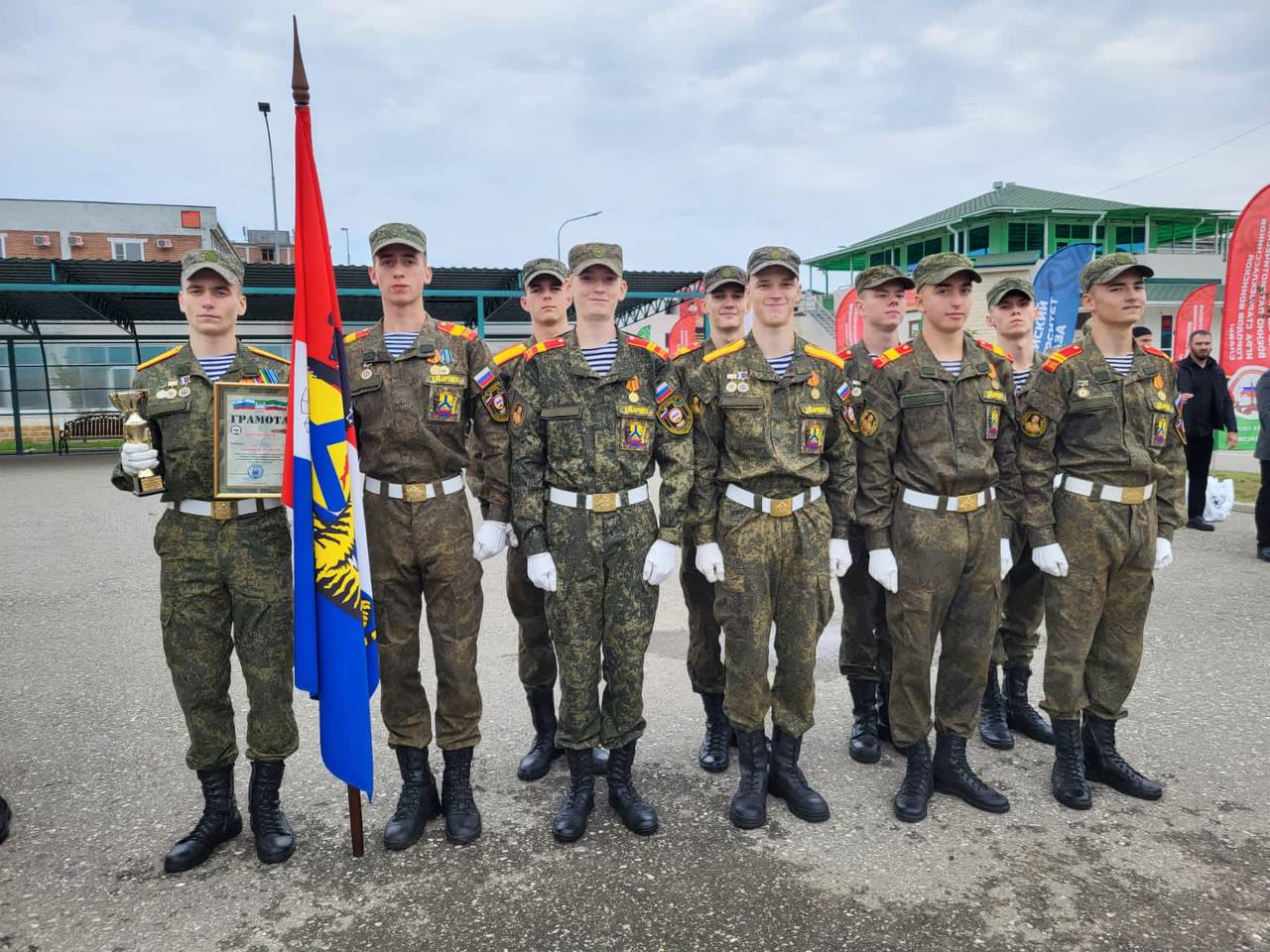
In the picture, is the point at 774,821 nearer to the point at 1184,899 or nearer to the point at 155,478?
the point at 1184,899

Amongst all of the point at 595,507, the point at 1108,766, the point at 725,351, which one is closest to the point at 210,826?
the point at 595,507

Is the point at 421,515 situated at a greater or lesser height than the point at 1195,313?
lesser

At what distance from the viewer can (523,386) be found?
10.5 feet

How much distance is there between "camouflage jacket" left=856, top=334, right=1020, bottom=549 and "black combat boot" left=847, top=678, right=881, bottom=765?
832 mm

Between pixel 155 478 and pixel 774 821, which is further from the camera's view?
pixel 774 821

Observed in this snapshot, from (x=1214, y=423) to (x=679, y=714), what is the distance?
7.24 m

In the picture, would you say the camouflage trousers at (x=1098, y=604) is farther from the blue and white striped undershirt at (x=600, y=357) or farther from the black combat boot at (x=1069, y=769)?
the blue and white striped undershirt at (x=600, y=357)

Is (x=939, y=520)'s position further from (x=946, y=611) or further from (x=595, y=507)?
(x=595, y=507)

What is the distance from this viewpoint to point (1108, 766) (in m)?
3.36

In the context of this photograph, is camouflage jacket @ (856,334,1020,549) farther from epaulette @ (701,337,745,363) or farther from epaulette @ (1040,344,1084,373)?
epaulette @ (701,337,745,363)

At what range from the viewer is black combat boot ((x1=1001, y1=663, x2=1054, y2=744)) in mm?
3900

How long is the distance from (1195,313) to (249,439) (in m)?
14.5

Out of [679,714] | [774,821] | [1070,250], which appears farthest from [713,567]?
[1070,250]

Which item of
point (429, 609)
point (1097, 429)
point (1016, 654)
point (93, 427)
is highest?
point (1097, 429)
